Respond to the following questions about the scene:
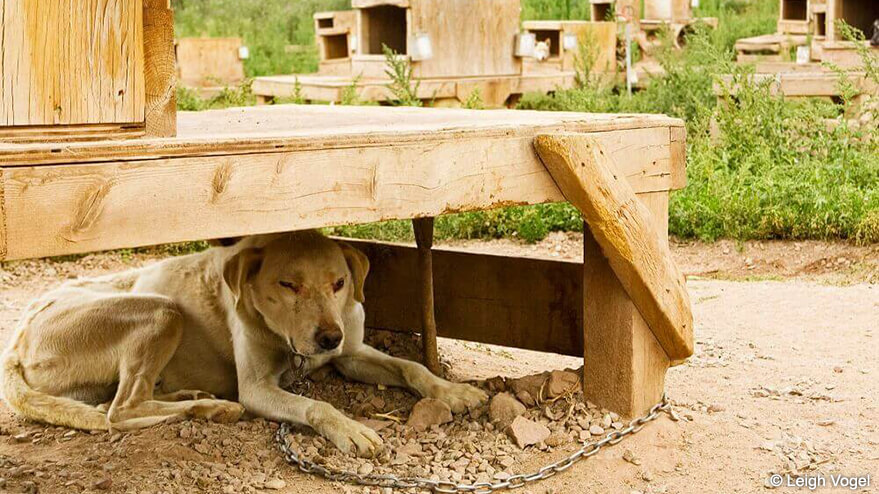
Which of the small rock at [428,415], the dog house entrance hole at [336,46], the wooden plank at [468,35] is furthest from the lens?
the dog house entrance hole at [336,46]

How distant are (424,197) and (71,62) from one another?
3.84 ft

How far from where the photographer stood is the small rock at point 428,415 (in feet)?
14.4

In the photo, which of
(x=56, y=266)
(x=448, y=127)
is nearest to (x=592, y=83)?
(x=56, y=266)

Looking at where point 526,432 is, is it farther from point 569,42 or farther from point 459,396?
point 569,42

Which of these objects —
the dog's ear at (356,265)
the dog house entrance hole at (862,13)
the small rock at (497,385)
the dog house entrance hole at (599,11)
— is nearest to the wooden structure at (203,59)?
the dog house entrance hole at (599,11)

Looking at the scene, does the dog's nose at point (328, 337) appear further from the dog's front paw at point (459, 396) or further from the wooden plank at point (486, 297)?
the wooden plank at point (486, 297)

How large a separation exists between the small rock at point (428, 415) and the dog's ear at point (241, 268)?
874 mm

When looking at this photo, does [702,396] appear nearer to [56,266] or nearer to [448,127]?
[448,127]

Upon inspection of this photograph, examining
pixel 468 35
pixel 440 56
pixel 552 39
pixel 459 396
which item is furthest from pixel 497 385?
pixel 552 39

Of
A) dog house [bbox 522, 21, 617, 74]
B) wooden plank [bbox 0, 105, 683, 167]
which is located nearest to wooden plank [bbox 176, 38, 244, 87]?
dog house [bbox 522, 21, 617, 74]

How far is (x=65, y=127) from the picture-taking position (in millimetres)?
3033

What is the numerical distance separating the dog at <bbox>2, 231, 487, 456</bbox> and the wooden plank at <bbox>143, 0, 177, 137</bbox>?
3.95ft

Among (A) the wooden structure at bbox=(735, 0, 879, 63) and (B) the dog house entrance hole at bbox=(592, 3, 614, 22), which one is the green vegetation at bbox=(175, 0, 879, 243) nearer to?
(A) the wooden structure at bbox=(735, 0, 879, 63)

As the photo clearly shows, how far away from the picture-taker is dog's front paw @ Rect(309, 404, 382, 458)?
4039 mm
